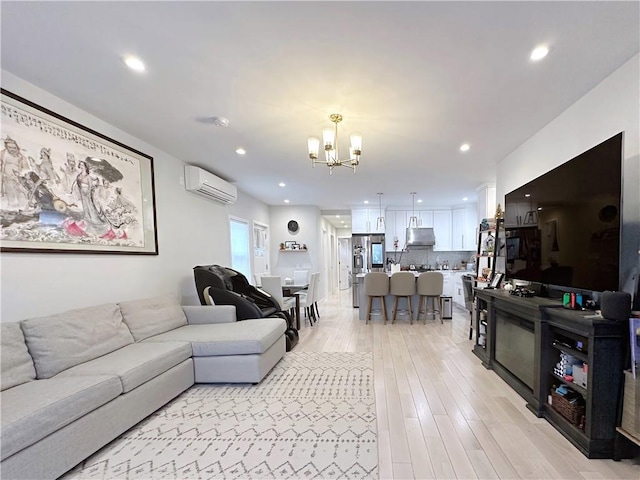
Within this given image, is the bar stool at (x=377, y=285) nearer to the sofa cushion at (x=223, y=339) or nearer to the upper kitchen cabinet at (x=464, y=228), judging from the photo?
the sofa cushion at (x=223, y=339)

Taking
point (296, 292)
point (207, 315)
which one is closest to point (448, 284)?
point (296, 292)

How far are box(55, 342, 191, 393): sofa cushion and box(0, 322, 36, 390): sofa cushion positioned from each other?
184mm

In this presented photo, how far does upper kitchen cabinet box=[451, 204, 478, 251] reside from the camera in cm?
715

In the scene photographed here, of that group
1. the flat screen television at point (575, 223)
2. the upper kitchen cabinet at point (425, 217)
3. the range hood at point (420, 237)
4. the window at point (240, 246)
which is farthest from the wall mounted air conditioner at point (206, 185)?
the upper kitchen cabinet at point (425, 217)

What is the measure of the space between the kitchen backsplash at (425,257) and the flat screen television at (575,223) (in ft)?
16.1

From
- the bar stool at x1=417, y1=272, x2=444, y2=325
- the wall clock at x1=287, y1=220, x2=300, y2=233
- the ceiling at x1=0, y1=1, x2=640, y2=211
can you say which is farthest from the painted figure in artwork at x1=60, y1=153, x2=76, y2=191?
the wall clock at x1=287, y1=220, x2=300, y2=233

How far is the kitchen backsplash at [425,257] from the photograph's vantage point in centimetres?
769

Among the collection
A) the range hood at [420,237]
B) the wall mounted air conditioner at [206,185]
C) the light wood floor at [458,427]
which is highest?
the wall mounted air conditioner at [206,185]

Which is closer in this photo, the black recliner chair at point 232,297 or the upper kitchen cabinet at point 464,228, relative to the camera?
the black recliner chair at point 232,297

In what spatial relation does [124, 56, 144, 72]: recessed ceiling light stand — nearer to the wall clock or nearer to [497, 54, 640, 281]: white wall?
[497, 54, 640, 281]: white wall

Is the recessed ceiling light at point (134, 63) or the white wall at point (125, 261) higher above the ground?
the recessed ceiling light at point (134, 63)

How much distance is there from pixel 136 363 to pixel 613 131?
12.7 feet

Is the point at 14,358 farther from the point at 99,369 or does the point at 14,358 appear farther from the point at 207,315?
the point at 207,315

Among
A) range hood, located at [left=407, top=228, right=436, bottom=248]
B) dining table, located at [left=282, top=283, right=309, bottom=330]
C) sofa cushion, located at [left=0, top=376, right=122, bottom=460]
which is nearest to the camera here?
sofa cushion, located at [left=0, top=376, right=122, bottom=460]
